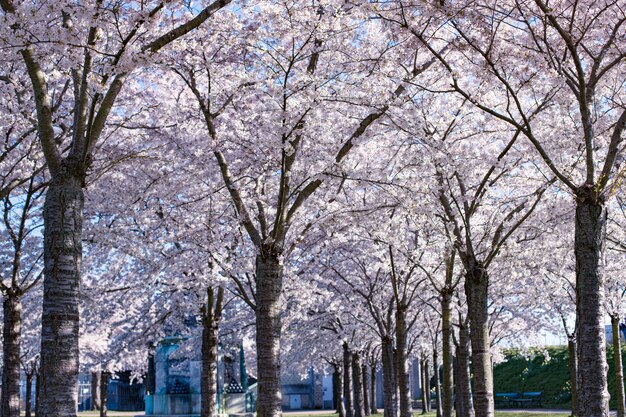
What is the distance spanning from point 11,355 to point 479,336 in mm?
8873

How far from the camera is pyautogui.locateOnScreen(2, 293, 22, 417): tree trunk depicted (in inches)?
574

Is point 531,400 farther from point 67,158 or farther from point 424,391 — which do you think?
point 67,158

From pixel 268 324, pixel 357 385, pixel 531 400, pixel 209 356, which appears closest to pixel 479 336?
pixel 268 324

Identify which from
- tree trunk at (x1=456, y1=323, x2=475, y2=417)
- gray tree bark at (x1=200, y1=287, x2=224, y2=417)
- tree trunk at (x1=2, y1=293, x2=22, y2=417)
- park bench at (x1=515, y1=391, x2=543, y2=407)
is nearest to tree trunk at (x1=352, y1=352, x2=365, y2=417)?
tree trunk at (x1=456, y1=323, x2=475, y2=417)

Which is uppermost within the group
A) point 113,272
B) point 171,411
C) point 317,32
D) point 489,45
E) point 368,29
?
point 368,29

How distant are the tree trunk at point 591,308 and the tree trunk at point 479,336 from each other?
152 inches

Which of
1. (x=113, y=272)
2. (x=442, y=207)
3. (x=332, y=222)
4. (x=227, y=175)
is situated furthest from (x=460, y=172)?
(x=113, y=272)

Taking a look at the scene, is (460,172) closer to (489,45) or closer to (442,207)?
(442,207)

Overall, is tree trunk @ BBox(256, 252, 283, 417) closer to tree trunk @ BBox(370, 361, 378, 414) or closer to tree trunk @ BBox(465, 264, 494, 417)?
tree trunk @ BBox(465, 264, 494, 417)

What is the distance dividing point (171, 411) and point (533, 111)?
1807 centimetres

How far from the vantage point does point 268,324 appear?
39.2 ft

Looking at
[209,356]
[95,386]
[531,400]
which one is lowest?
[531,400]

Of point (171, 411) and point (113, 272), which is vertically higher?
point (113, 272)

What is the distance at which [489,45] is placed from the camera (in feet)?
29.7
